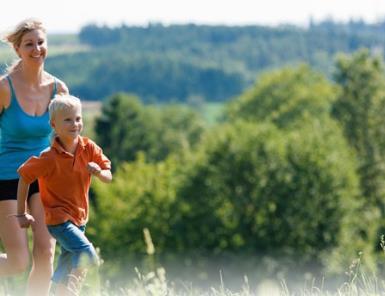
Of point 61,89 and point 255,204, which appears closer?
point 61,89

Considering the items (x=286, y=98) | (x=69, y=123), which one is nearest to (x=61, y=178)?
(x=69, y=123)

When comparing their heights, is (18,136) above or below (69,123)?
below

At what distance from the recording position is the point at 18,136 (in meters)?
7.43

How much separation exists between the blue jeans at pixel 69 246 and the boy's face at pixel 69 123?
61cm

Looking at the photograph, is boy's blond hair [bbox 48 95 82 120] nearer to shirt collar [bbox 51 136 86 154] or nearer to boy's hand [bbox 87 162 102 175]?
shirt collar [bbox 51 136 86 154]

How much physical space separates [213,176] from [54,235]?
132 feet

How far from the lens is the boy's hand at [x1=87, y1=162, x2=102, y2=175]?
6.62 m

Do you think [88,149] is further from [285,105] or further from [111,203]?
[285,105]

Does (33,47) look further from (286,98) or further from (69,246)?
(286,98)

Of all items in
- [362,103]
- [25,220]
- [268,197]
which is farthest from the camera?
[362,103]

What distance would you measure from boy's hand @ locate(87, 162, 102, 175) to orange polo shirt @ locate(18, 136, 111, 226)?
0.11m

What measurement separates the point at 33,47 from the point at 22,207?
1.28m

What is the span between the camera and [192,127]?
106 metres

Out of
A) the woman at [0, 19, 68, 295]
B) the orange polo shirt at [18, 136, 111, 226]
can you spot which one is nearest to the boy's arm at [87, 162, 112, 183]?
the orange polo shirt at [18, 136, 111, 226]
